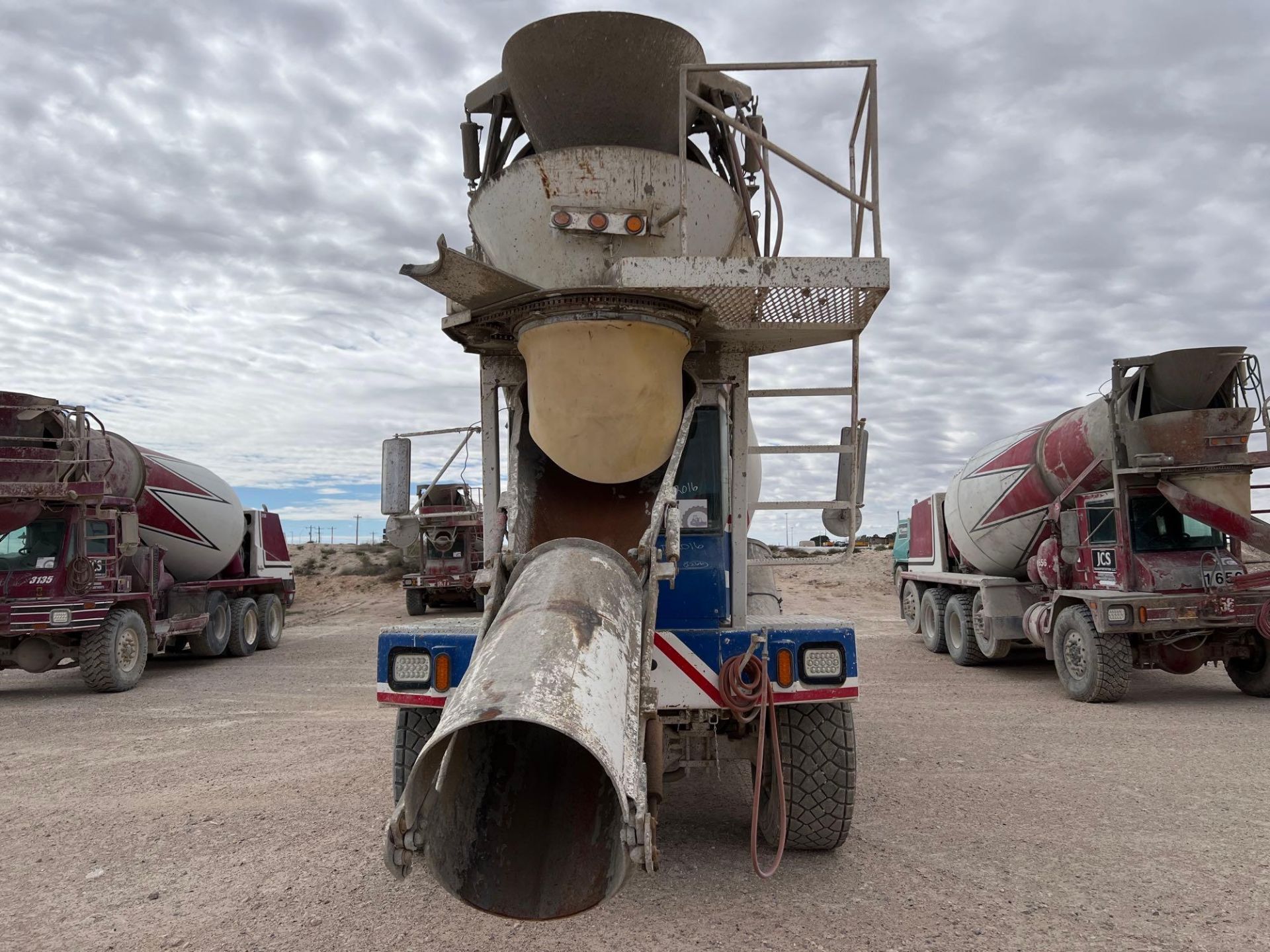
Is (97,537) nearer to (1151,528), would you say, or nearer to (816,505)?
(816,505)

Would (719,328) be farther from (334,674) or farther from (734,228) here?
(334,674)

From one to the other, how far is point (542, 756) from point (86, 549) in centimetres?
911

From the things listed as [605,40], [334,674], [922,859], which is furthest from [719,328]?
[334,674]

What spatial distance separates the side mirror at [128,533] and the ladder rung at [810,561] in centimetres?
887

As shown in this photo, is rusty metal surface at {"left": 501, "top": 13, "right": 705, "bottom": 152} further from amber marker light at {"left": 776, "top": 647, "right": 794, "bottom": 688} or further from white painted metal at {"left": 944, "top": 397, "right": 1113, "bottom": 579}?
white painted metal at {"left": 944, "top": 397, "right": 1113, "bottom": 579}

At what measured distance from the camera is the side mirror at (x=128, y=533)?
10.8 metres

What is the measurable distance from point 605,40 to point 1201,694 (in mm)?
9245

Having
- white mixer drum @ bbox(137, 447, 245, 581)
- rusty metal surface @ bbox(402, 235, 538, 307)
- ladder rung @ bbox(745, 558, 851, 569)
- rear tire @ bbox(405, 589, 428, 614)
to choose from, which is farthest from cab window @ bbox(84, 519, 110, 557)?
rear tire @ bbox(405, 589, 428, 614)

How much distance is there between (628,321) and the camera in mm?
4117

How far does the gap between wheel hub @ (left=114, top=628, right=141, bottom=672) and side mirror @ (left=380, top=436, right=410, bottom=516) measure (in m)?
7.10

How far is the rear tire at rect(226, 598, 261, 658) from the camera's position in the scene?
14.2m

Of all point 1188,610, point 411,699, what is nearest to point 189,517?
point 411,699

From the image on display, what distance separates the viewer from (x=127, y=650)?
10680 mm

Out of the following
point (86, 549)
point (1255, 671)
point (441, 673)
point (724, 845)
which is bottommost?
point (724, 845)
